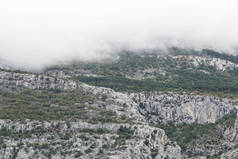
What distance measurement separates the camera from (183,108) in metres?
178

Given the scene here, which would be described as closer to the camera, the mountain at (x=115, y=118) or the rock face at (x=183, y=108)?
the mountain at (x=115, y=118)

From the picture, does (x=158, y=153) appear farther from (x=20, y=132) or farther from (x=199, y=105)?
(x=20, y=132)

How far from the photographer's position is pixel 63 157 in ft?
468

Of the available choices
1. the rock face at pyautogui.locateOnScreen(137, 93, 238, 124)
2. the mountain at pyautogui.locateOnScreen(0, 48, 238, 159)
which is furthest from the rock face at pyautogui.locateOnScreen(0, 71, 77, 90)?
the rock face at pyautogui.locateOnScreen(137, 93, 238, 124)

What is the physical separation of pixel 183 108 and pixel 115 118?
28.4 metres

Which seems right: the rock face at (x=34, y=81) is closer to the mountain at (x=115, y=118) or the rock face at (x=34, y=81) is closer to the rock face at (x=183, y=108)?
the mountain at (x=115, y=118)

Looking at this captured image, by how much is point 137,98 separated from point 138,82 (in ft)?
50.6

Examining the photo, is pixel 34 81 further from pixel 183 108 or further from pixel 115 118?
pixel 183 108

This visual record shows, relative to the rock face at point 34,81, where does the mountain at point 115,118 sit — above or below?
below

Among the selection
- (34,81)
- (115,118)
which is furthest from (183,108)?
(34,81)

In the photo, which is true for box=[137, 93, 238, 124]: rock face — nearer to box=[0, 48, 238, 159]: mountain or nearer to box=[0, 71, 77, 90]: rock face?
box=[0, 48, 238, 159]: mountain

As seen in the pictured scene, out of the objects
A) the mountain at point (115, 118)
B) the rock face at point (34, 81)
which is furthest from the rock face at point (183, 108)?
the rock face at point (34, 81)

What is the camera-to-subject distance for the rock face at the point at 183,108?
174625 mm

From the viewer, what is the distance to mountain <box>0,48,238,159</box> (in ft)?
485
